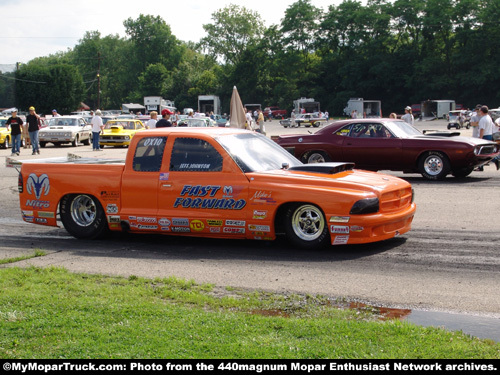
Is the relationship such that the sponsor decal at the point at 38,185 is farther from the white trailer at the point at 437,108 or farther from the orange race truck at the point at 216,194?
the white trailer at the point at 437,108

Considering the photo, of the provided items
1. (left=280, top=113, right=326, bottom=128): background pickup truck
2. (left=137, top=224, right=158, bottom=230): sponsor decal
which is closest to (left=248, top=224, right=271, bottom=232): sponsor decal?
(left=137, top=224, right=158, bottom=230): sponsor decal

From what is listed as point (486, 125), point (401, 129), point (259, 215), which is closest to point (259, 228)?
point (259, 215)

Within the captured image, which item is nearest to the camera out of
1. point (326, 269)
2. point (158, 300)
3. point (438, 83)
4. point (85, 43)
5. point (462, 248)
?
point (158, 300)

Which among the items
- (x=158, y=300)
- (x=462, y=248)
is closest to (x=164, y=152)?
(x=158, y=300)

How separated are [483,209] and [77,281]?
23.7 ft

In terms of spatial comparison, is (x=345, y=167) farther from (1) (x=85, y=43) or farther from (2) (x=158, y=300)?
(1) (x=85, y=43)

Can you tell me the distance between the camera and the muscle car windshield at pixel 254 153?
8.52 m

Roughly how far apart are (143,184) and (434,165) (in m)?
8.79

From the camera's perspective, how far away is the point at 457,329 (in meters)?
5.12

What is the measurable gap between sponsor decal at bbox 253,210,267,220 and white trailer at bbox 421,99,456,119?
245 ft

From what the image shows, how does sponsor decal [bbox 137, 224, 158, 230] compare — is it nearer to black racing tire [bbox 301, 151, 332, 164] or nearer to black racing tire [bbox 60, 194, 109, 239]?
black racing tire [bbox 60, 194, 109, 239]

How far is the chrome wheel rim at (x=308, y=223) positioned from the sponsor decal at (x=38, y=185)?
3.69m

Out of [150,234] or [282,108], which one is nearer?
[150,234]

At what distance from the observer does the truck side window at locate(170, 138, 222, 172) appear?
8523 millimetres
